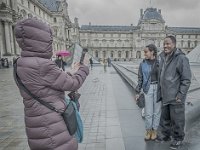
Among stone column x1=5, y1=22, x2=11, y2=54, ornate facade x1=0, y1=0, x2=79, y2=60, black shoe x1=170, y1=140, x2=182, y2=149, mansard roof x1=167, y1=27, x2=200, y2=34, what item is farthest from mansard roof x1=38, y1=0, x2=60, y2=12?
mansard roof x1=167, y1=27, x2=200, y2=34

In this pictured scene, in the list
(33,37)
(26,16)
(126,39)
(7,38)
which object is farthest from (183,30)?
(33,37)

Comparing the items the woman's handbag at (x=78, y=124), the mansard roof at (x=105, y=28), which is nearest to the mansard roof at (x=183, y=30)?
the mansard roof at (x=105, y=28)

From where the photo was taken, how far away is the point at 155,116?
14.4ft

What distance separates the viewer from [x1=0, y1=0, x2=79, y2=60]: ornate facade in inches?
1371

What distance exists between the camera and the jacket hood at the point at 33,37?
2135mm

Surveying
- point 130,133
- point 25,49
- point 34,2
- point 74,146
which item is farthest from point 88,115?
point 34,2

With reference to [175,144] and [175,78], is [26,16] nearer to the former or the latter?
[175,78]

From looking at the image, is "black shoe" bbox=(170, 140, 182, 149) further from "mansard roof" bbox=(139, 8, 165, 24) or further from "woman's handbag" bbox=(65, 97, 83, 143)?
"mansard roof" bbox=(139, 8, 165, 24)

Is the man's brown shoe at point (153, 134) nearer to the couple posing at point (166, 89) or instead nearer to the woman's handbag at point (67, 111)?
the couple posing at point (166, 89)

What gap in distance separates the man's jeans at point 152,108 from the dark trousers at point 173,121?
11cm

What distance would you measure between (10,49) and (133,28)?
339 ft

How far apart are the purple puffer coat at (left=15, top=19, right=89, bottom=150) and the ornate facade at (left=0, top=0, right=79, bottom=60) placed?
431cm

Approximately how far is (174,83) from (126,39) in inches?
5092

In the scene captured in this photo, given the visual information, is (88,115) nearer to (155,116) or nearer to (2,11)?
(155,116)
